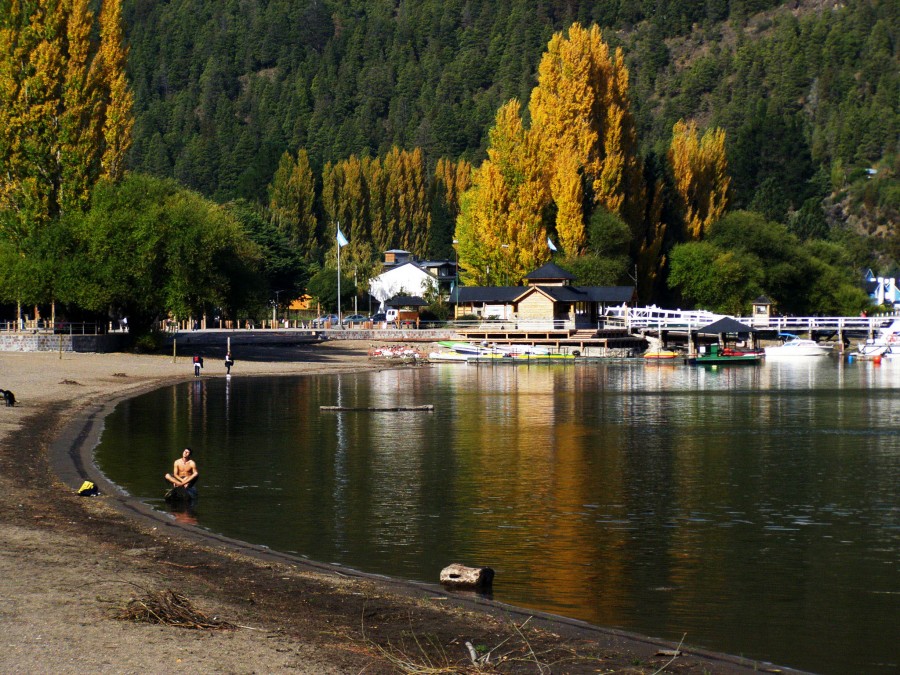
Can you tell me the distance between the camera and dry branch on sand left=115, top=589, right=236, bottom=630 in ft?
47.2

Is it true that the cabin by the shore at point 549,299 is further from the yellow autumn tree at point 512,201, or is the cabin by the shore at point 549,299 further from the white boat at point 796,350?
the white boat at point 796,350

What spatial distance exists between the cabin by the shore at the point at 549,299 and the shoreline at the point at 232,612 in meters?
75.9

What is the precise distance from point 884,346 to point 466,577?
320ft

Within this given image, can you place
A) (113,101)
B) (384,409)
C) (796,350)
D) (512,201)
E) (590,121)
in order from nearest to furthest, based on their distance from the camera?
(384,409) → (113,101) → (512,201) → (590,121) → (796,350)

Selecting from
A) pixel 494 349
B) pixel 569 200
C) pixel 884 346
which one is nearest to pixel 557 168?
pixel 569 200

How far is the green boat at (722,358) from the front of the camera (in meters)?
93.4

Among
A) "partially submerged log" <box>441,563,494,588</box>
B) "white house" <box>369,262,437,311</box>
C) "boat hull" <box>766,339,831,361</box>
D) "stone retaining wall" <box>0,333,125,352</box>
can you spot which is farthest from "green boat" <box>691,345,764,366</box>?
"partially submerged log" <box>441,563,494,588</box>

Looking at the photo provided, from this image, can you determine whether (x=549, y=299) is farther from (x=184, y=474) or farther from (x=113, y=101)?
(x=184, y=474)

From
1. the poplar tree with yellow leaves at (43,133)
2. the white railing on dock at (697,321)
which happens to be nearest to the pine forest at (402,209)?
the poplar tree with yellow leaves at (43,133)

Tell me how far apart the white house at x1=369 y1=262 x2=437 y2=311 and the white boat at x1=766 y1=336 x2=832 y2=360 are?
170ft

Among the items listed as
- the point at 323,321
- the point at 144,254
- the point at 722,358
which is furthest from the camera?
the point at 323,321

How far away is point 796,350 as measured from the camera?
10562 centimetres

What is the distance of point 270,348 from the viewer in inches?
3765

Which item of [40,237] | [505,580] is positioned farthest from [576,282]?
[505,580]
